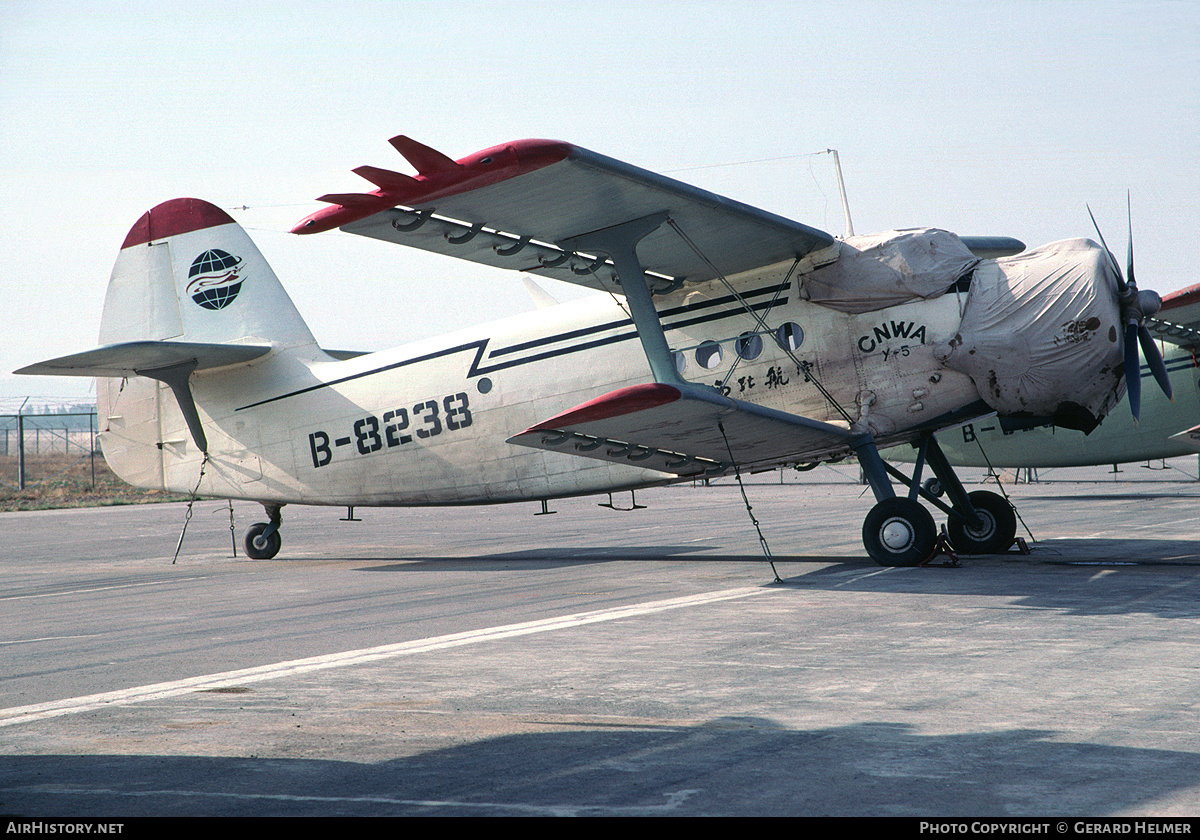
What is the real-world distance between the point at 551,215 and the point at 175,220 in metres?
9.16

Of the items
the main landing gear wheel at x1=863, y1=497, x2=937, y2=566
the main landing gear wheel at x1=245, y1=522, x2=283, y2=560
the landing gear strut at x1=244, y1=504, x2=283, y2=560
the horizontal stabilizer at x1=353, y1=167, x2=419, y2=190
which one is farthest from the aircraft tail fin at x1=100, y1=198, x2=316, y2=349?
the main landing gear wheel at x1=863, y1=497, x2=937, y2=566

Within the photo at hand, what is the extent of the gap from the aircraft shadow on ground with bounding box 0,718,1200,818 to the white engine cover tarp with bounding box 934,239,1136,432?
7037mm

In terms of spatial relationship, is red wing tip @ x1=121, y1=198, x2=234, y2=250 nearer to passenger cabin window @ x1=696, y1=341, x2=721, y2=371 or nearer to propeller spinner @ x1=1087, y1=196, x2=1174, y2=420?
passenger cabin window @ x1=696, y1=341, x2=721, y2=371

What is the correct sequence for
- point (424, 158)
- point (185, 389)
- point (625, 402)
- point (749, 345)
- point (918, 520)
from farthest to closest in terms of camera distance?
point (185, 389) < point (749, 345) < point (918, 520) < point (625, 402) < point (424, 158)

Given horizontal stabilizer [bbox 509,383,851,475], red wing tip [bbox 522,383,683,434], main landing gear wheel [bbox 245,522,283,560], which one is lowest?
main landing gear wheel [bbox 245,522,283,560]

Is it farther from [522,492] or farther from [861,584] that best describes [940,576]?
[522,492]

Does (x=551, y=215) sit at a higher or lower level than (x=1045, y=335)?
higher

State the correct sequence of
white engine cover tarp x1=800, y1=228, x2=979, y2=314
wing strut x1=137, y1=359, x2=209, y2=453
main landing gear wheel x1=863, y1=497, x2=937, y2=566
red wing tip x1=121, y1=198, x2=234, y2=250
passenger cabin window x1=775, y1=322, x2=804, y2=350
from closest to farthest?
main landing gear wheel x1=863, y1=497, x2=937, y2=566
white engine cover tarp x1=800, y1=228, x2=979, y2=314
passenger cabin window x1=775, y1=322, x2=804, y2=350
wing strut x1=137, y1=359, x2=209, y2=453
red wing tip x1=121, y1=198, x2=234, y2=250

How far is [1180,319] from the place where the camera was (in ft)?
58.2

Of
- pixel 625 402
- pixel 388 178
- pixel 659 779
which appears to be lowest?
pixel 659 779

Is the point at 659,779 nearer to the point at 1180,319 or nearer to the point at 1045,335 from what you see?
the point at 1045,335

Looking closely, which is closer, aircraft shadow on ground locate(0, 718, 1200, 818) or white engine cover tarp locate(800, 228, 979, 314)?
aircraft shadow on ground locate(0, 718, 1200, 818)

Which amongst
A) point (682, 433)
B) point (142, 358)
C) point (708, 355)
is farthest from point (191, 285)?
point (682, 433)

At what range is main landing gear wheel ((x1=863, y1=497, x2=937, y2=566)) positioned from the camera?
11312 millimetres
